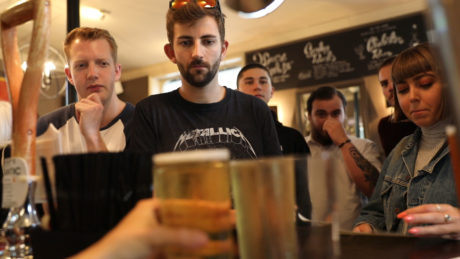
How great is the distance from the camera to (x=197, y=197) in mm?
389

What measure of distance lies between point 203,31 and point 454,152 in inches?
31.1

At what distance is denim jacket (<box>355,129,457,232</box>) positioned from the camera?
1176mm

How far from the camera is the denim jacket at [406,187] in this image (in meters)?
1.18

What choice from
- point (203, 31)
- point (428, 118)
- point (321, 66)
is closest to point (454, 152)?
point (203, 31)

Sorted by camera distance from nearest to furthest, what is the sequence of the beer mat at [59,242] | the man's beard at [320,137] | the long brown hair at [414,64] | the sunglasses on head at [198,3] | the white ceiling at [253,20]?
1. the beer mat at [59,242]
2. the sunglasses on head at [198,3]
3. the long brown hair at [414,64]
4. the man's beard at [320,137]
5. the white ceiling at [253,20]

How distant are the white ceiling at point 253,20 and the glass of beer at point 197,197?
3306mm

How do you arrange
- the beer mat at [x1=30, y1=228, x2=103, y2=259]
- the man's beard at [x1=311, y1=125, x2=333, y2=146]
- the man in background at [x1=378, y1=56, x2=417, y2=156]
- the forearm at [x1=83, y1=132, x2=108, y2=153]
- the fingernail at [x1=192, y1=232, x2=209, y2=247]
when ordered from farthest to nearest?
1. the man's beard at [x1=311, y1=125, x2=333, y2=146]
2. the man in background at [x1=378, y1=56, x2=417, y2=156]
3. the forearm at [x1=83, y1=132, x2=108, y2=153]
4. the beer mat at [x1=30, y1=228, x2=103, y2=259]
5. the fingernail at [x1=192, y1=232, x2=209, y2=247]

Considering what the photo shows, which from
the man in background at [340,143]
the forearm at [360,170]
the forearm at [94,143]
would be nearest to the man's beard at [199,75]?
the forearm at [94,143]

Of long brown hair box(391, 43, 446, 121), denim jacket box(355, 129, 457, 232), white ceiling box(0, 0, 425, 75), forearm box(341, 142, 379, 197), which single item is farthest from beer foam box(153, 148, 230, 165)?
white ceiling box(0, 0, 425, 75)

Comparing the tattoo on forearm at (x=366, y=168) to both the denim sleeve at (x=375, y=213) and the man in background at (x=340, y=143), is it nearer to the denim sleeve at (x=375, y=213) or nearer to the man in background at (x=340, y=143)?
the man in background at (x=340, y=143)

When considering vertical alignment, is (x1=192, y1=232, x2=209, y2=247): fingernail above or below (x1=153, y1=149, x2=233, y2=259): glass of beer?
below

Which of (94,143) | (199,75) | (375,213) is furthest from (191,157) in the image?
(375,213)

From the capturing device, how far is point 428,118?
1.26 metres

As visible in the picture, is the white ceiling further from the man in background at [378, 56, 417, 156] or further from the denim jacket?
the denim jacket
